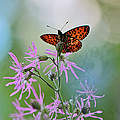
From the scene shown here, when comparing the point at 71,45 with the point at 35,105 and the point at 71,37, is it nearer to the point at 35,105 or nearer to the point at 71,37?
the point at 71,37

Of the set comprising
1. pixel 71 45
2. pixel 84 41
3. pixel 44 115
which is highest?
pixel 84 41

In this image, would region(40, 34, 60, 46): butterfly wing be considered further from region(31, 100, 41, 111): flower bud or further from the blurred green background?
the blurred green background

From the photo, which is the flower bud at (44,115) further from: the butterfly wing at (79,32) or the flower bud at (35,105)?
the butterfly wing at (79,32)

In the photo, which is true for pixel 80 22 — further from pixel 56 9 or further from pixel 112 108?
pixel 112 108

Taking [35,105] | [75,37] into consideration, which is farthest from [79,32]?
[35,105]

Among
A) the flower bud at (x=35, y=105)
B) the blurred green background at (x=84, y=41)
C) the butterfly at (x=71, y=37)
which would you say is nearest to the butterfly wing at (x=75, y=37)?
Answer: the butterfly at (x=71, y=37)

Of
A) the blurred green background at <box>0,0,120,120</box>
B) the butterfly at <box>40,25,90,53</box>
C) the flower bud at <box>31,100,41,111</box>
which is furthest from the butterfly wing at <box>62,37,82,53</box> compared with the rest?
the blurred green background at <box>0,0,120,120</box>
